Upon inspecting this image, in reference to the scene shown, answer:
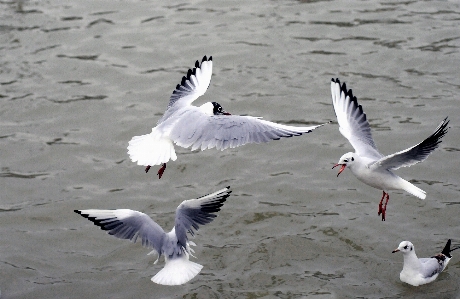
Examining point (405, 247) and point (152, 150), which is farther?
point (405, 247)

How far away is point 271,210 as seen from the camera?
8875 mm

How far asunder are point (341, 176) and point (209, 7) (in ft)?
15.8

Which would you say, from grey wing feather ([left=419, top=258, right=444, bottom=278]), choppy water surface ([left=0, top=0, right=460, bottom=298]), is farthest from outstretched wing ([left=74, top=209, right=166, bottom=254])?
grey wing feather ([left=419, top=258, right=444, bottom=278])

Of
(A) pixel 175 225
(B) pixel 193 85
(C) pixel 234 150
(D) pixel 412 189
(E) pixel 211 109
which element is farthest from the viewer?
(C) pixel 234 150

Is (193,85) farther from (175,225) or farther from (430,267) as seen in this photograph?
(430,267)

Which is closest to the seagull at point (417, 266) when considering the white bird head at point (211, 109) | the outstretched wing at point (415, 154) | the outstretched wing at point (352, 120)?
the outstretched wing at point (415, 154)

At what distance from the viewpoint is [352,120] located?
814 centimetres

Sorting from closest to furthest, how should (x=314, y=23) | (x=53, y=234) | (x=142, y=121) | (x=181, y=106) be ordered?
(x=181, y=106) < (x=53, y=234) < (x=142, y=121) < (x=314, y=23)

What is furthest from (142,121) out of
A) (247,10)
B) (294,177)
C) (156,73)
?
(247,10)

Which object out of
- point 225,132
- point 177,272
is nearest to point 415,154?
point 225,132

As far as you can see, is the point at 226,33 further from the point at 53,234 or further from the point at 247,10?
the point at 53,234

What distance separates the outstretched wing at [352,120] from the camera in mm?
7996

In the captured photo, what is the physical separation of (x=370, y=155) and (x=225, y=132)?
1500mm

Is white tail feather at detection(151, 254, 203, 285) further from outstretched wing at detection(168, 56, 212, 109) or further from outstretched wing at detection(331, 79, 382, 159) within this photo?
outstretched wing at detection(331, 79, 382, 159)
